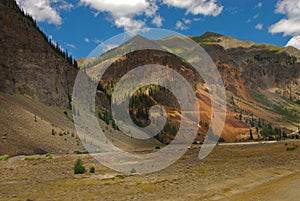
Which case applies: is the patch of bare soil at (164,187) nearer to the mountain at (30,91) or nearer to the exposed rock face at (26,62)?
the mountain at (30,91)

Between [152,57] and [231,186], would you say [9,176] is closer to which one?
[231,186]

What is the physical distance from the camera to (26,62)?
208 ft

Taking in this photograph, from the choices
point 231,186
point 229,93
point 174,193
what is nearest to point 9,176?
point 174,193

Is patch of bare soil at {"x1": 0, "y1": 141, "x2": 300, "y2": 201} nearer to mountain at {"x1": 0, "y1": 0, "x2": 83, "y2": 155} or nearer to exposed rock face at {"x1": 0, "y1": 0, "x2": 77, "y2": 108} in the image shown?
mountain at {"x1": 0, "y1": 0, "x2": 83, "y2": 155}

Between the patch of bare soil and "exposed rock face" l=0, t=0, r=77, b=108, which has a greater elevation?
"exposed rock face" l=0, t=0, r=77, b=108

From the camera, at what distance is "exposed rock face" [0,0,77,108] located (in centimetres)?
5950

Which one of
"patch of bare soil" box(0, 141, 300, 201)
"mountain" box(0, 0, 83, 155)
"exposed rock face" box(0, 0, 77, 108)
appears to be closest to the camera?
"patch of bare soil" box(0, 141, 300, 201)

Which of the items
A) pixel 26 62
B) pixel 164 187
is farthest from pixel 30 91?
pixel 164 187

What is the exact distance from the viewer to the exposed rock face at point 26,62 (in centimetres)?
5950

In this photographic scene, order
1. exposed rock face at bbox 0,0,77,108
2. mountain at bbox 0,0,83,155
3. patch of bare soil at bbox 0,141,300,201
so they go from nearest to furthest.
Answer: patch of bare soil at bbox 0,141,300,201 < mountain at bbox 0,0,83,155 < exposed rock face at bbox 0,0,77,108

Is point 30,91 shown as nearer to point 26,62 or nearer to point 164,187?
point 26,62

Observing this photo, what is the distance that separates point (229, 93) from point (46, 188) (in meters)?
177

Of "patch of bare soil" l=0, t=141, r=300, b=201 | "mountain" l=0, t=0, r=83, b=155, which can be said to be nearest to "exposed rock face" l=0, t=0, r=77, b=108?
"mountain" l=0, t=0, r=83, b=155

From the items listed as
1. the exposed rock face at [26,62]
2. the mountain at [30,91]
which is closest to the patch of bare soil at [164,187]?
the mountain at [30,91]
